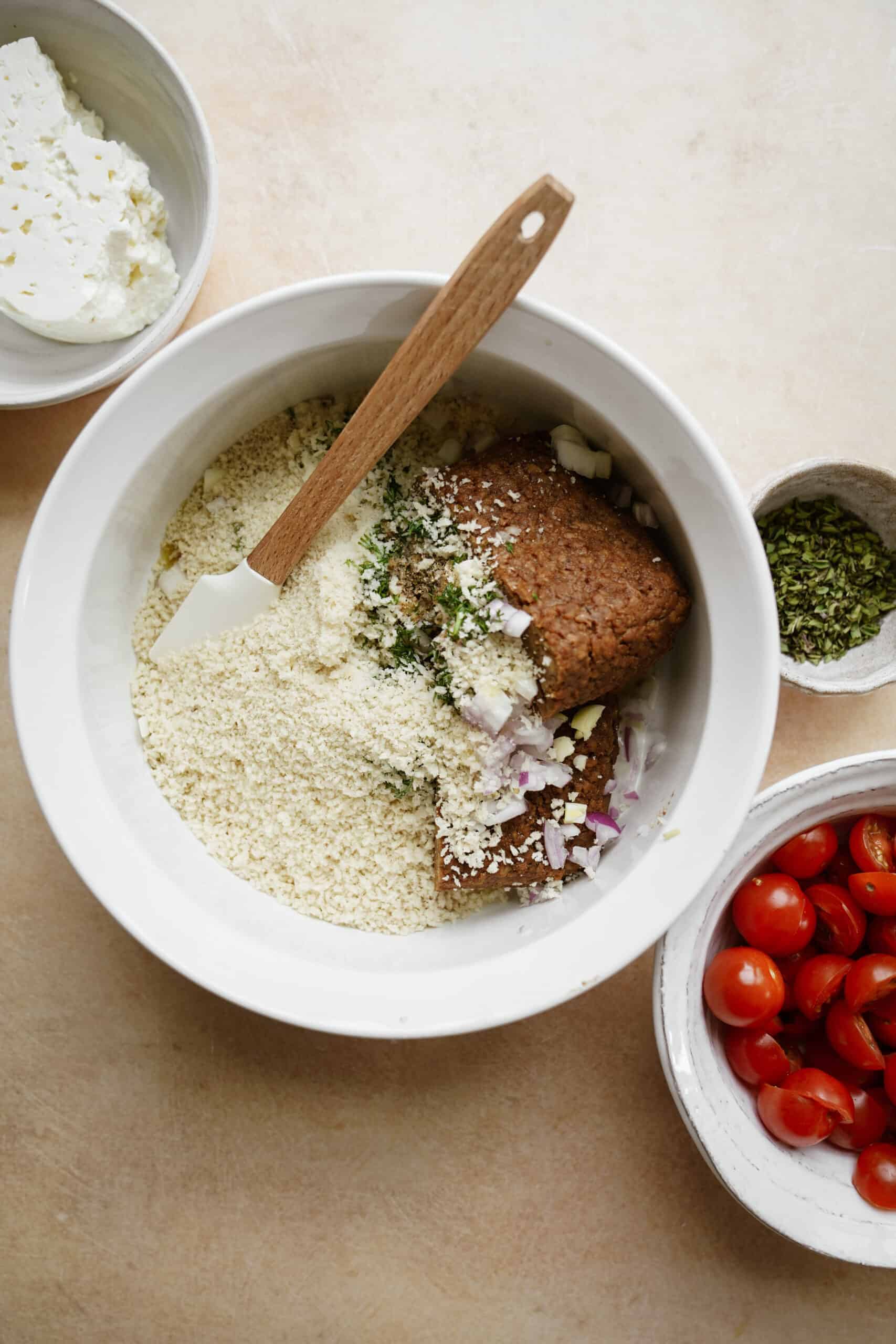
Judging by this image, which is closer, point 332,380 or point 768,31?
point 332,380

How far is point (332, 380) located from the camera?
133cm

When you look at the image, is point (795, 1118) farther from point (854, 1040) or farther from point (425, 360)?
point (425, 360)

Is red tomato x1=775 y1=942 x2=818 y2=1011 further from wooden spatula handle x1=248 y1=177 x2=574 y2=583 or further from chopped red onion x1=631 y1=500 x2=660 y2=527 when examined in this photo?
wooden spatula handle x1=248 y1=177 x2=574 y2=583

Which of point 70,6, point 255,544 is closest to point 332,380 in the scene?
point 255,544

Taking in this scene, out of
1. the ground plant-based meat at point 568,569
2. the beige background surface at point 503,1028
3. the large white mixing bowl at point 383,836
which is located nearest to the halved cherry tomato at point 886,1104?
the beige background surface at point 503,1028

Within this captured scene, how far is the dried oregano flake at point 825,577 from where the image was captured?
144 centimetres

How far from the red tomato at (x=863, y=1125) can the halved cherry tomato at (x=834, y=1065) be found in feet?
0.06

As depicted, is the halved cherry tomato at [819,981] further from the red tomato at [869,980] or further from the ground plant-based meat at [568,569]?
the ground plant-based meat at [568,569]

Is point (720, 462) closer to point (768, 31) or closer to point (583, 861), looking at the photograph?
point (583, 861)

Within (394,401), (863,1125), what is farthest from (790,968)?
(394,401)

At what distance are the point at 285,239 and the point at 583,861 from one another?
3.77 feet

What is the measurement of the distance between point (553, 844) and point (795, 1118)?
57 cm

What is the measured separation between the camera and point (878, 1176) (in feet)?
4.46

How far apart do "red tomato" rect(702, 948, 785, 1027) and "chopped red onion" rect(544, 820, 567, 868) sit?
334 millimetres
